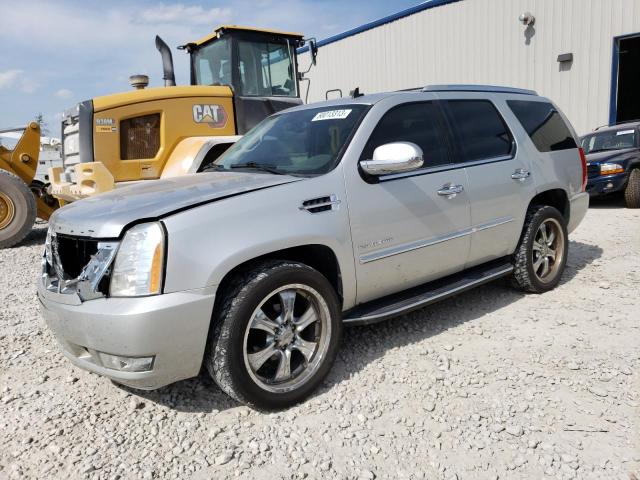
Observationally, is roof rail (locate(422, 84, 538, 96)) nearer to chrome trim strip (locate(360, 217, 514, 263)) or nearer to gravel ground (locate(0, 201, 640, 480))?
chrome trim strip (locate(360, 217, 514, 263))

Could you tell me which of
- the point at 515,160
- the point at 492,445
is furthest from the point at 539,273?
the point at 492,445

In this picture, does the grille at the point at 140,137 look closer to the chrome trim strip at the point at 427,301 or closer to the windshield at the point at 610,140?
the chrome trim strip at the point at 427,301

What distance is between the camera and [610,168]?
9602mm

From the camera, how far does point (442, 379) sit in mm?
3201

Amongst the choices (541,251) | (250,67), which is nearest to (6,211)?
(250,67)

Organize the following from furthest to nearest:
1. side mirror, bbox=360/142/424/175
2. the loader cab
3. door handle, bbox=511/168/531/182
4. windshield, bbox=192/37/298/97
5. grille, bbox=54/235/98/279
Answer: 1. windshield, bbox=192/37/298/97
2. the loader cab
3. door handle, bbox=511/168/531/182
4. side mirror, bbox=360/142/424/175
5. grille, bbox=54/235/98/279

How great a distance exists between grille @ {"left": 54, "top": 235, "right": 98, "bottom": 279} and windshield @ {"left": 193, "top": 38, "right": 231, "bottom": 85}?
202 inches

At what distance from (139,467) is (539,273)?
12.7 ft

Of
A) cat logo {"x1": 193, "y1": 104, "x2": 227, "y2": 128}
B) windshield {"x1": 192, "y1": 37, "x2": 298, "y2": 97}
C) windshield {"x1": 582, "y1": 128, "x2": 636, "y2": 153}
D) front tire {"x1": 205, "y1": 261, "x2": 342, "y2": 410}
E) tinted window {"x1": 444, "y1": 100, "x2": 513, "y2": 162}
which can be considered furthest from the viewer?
windshield {"x1": 582, "y1": 128, "x2": 636, "y2": 153}

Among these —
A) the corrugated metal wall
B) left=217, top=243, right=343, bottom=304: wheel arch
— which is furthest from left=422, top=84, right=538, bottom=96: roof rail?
the corrugated metal wall

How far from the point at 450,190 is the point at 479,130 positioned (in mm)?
807

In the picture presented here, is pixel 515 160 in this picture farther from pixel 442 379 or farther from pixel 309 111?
pixel 442 379

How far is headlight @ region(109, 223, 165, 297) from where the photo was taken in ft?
8.19

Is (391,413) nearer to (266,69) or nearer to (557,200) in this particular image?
(557,200)
